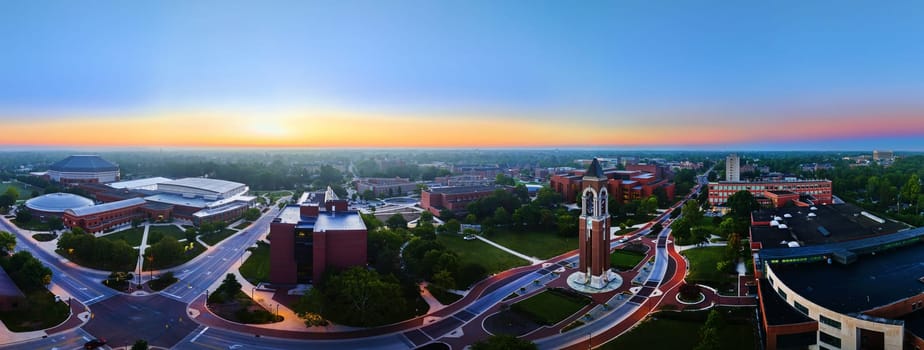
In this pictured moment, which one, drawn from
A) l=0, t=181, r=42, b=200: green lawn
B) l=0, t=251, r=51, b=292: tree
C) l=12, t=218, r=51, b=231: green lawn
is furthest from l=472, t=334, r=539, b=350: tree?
l=0, t=181, r=42, b=200: green lawn

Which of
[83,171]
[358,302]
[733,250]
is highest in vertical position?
[83,171]

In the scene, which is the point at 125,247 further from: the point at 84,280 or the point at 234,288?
the point at 234,288

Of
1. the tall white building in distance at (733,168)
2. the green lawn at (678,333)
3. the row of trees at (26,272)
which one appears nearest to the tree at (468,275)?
the green lawn at (678,333)

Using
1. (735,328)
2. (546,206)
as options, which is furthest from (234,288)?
(546,206)

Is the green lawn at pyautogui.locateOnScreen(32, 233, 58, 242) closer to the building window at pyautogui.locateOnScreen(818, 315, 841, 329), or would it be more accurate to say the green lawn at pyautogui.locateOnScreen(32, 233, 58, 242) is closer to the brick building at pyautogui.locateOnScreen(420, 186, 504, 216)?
the brick building at pyautogui.locateOnScreen(420, 186, 504, 216)

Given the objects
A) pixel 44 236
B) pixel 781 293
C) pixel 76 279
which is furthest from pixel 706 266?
pixel 44 236

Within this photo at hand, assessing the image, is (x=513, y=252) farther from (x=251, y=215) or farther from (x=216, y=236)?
(x=251, y=215)
